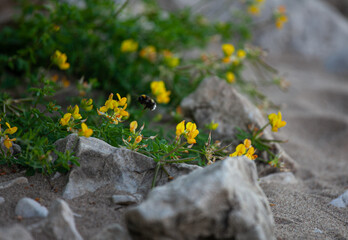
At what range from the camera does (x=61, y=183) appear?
1678 millimetres

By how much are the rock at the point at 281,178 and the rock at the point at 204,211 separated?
3.02ft

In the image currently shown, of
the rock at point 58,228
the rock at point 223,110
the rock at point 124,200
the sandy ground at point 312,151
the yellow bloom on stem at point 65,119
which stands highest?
the yellow bloom on stem at point 65,119

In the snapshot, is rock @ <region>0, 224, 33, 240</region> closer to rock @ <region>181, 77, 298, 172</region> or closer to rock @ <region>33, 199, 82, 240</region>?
rock @ <region>33, 199, 82, 240</region>

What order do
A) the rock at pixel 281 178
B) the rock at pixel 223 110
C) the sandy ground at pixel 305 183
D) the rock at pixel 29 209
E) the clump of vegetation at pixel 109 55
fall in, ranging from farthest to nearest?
the clump of vegetation at pixel 109 55 < the rock at pixel 223 110 < the rock at pixel 281 178 < the sandy ground at pixel 305 183 < the rock at pixel 29 209

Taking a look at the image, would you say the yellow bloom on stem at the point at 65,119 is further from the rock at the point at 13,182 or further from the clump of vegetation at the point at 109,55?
the clump of vegetation at the point at 109,55

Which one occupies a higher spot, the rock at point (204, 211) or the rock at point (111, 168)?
the rock at point (204, 211)

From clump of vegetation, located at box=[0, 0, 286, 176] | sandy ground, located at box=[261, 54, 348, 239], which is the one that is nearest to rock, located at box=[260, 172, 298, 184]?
sandy ground, located at box=[261, 54, 348, 239]

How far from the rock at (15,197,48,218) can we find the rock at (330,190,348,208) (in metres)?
1.51

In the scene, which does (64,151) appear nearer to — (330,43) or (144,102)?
(144,102)

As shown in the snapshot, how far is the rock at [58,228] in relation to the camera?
131 cm

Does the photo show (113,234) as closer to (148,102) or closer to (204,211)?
(204,211)

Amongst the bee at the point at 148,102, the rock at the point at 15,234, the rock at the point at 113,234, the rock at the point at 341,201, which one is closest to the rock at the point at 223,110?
the rock at the point at 341,201

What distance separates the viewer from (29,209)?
145cm

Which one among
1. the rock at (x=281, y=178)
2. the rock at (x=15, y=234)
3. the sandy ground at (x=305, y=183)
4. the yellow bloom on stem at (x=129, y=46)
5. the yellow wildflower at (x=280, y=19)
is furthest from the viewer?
the yellow wildflower at (x=280, y=19)
